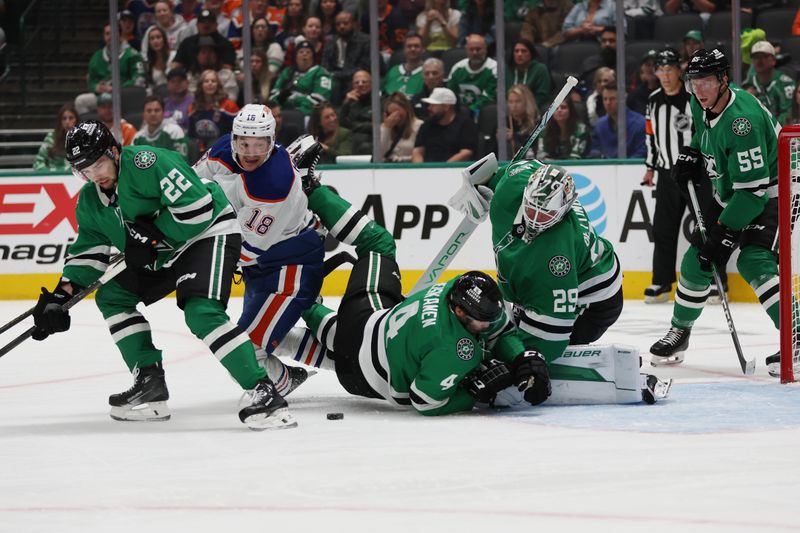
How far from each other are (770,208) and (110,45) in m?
5.19

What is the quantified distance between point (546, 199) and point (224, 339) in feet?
3.69

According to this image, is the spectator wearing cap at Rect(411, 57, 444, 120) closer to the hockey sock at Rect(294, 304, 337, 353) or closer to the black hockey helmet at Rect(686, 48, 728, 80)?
the black hockey helmet at Rect(686, 48, 728, 80)

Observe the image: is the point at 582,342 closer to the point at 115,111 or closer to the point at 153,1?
the point at 115,111

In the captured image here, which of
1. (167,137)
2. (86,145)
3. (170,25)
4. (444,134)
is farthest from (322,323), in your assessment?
(170,25)

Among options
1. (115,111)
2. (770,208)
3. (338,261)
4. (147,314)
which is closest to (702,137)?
(770,208)

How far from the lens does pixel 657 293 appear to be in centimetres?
791

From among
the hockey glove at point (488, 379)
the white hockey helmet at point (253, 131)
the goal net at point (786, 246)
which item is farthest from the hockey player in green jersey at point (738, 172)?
the white hockey helmet at point (253, 131)

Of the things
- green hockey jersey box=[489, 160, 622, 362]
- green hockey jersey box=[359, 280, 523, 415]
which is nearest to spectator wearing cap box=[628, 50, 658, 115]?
green hockey jersey box=[489, 160, 622, 362]

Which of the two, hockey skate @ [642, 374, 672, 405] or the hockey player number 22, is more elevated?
the hockey player number 22

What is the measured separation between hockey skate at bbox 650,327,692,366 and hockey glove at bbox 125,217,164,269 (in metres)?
2.31

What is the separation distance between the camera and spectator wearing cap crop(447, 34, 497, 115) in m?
8.42

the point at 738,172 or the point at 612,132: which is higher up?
the point at 738,172

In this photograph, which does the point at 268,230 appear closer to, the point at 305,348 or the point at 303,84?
the point at 305,348

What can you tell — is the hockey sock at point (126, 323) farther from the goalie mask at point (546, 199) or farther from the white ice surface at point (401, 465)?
the goalie mask at point (546, 199)
